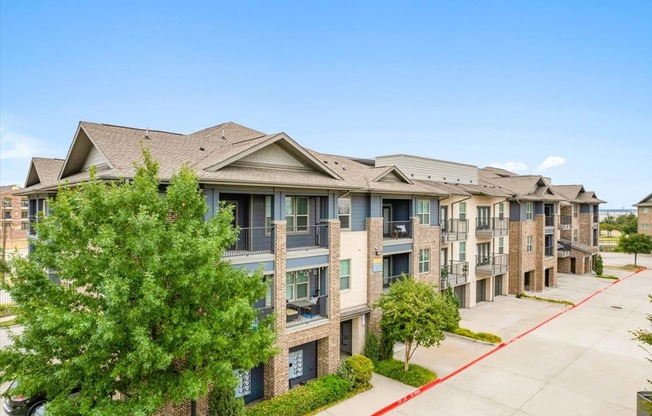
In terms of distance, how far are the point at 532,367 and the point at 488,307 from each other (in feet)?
35.8

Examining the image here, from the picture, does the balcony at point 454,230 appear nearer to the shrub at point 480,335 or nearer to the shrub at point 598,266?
the shrub at point 480,335

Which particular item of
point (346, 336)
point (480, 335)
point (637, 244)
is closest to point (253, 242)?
point (346, 336)

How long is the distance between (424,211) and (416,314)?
27.1 feet

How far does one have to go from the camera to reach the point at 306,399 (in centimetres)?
1362

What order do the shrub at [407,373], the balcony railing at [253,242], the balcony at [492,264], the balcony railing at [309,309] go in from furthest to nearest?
the balcony at [492,264]
the shrub at [407,373]
the balcony railing at [309,309]
the balcony railing at [253,242]

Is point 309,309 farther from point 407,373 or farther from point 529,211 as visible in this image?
point 529,211

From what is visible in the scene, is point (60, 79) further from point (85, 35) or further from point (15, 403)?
point (15, 403)

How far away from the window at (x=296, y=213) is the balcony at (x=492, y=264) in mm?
17059

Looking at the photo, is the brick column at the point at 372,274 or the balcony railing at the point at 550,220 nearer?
the brick column at the point at 372,274

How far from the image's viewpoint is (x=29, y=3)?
15703 mm

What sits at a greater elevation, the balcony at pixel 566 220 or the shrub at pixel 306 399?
the balcony at pixel 566 220

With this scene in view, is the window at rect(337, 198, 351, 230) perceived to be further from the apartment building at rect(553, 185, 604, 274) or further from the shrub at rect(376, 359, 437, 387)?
the apartment building at rect(553, 185, 604, 274)

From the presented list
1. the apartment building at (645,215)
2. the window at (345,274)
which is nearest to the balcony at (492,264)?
the window at (345,274)

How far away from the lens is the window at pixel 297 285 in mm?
16219
